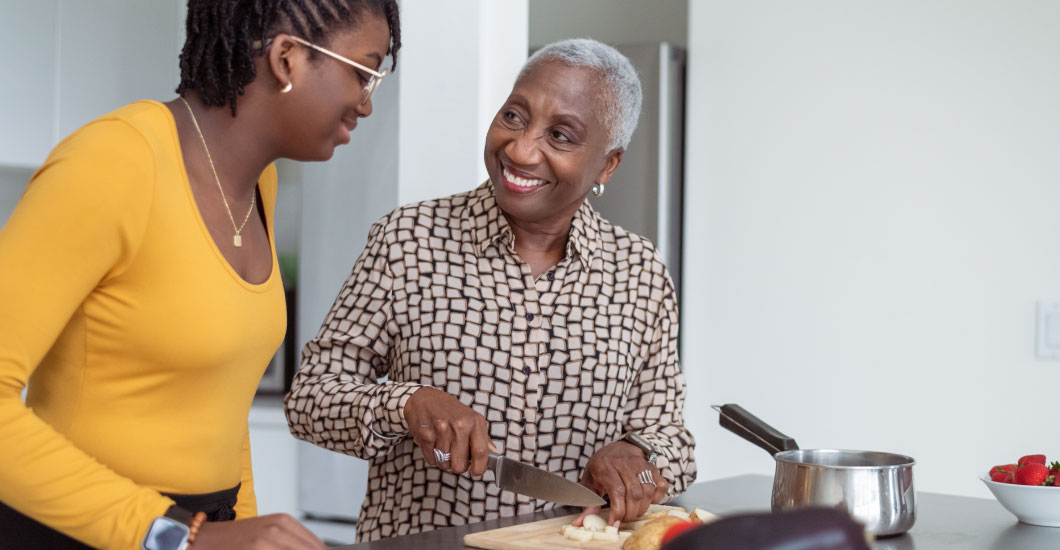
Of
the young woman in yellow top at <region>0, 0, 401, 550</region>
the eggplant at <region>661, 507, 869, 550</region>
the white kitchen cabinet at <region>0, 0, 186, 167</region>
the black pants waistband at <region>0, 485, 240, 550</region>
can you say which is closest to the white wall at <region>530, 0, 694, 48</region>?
the white kitchen cabinet at <region>0, 0, 186, 167</region>

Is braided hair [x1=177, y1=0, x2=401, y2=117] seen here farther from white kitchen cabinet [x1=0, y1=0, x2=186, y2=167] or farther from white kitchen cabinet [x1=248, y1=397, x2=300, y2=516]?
white kitchen cabinet [x1=248, y1=397, x2=300, y2=516]

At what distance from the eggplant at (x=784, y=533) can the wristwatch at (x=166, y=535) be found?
0.56 m

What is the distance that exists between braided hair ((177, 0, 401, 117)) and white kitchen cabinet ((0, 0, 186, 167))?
7.01 feet

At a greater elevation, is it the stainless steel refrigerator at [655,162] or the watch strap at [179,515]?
the stainless steel refrigerator at [655,162]

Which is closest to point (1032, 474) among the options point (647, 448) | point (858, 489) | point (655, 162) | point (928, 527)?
point (928, 527)

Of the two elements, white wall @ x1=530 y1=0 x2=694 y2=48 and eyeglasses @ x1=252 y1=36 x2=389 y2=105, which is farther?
white wall @ x1=530 y1=0 x2=694 y2=48

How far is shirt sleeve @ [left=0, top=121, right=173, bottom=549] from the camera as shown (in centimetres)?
90

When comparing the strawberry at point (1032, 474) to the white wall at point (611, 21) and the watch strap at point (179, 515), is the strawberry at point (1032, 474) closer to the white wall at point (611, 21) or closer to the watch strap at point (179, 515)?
the watch strap at point (179, 515)

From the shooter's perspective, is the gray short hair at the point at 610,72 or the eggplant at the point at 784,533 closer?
the eggplant at the point at 784,533

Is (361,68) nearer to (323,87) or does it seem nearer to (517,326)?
(323,87)

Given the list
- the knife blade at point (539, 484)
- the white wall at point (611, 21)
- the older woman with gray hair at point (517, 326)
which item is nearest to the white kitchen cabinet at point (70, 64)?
the white wall at point (611, 21)

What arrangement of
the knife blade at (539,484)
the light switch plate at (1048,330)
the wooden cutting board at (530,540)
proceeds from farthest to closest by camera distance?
1. the light switch plate at (1048,330)
2. the knife blade at (539,484)
3. the wooden cutting board at (530,540)

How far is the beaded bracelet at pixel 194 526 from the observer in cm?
94

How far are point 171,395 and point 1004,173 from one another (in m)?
2.14
